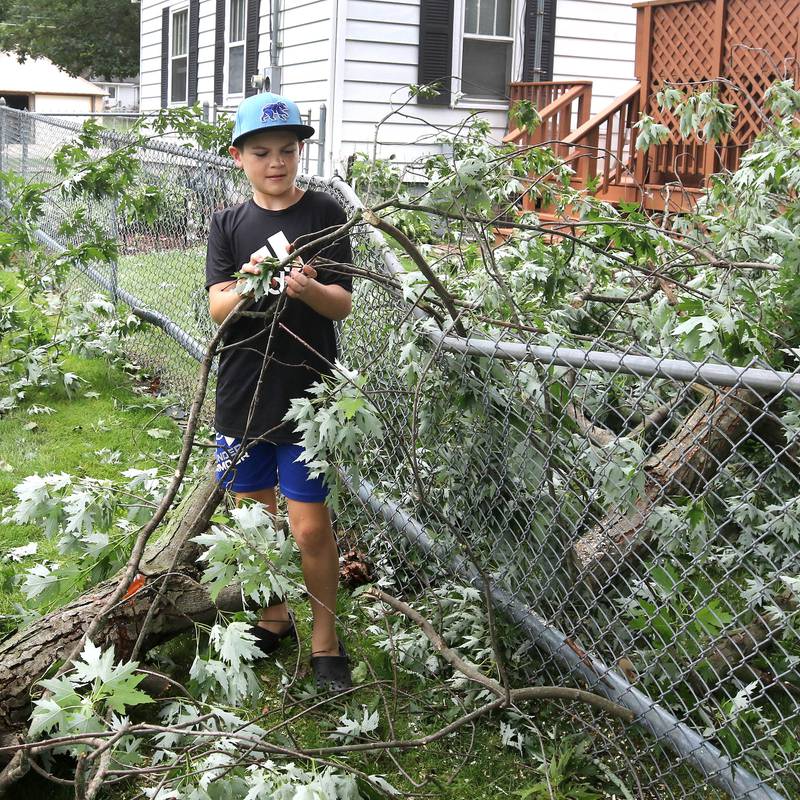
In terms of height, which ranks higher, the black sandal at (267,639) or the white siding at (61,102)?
the white siding at (61,102)

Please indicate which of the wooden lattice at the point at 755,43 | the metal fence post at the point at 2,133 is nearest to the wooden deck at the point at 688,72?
the wooden lattice at the point at 755,43

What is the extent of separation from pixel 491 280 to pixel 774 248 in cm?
111

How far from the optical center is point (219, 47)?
51.4ft

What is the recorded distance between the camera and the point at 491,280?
3658mm

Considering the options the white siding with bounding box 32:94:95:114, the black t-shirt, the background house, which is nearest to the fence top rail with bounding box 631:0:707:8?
the black t-shirt

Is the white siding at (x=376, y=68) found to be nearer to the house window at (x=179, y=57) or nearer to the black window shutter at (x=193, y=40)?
the black window shutter at (x=193, y=40)

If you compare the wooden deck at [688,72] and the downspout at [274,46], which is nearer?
the wooden deck at [688,72]

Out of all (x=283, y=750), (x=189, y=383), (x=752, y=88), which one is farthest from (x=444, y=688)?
(x=752, y=88)

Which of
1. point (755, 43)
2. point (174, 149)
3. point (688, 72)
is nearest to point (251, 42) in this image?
point (688, 72)

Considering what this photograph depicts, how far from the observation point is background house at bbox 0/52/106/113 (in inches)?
2170

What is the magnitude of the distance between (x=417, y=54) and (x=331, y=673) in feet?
32.8

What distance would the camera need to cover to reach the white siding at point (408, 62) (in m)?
11.8

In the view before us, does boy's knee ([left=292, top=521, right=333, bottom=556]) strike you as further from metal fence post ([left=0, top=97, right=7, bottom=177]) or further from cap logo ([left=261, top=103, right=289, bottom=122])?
metal fence post ([left=0, top=97, right=7, bottom=177])

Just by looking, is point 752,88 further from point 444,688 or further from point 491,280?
point 444,688
